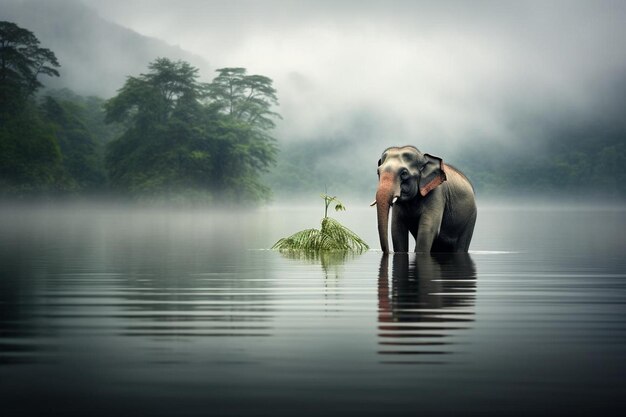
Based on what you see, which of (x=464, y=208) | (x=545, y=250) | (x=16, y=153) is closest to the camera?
(x=464, y=208)

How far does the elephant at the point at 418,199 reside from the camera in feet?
60.9

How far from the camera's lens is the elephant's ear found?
18.9 metres

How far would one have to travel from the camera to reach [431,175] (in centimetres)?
1905

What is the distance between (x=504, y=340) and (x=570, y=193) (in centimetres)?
18989

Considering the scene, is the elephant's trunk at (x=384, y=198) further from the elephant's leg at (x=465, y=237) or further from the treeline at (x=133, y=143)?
the treeline at (x=133, y=143)

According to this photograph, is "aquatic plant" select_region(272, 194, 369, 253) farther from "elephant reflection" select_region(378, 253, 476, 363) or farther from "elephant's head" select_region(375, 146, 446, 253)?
"elephant reflection" select_region(378, 253, 476, 363)

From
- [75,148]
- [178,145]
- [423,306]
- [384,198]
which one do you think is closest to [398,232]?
[384,198]

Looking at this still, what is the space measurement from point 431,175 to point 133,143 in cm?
6546

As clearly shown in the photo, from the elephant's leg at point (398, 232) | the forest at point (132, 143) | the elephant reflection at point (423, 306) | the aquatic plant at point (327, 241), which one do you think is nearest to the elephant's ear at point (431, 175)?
the elephant's leg at point (398, 232)

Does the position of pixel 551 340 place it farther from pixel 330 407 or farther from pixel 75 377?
pixel 75 377

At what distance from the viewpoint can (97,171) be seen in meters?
89.4

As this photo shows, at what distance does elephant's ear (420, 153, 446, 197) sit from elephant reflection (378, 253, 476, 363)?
217 centimetres

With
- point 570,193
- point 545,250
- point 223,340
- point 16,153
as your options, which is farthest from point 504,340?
point 570,193

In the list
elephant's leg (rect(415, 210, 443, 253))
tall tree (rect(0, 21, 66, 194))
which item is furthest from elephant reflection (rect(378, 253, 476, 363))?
tall tree (rect(0, 21, 66, 194))
